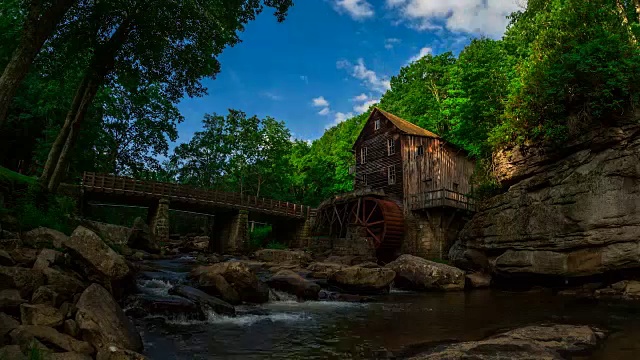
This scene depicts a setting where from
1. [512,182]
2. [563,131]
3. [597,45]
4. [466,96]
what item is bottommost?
[512,182]

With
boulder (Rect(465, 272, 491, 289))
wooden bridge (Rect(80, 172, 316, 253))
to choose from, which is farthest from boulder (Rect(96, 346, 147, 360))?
wooden bridge (Rect(80, 172, 316, 253))

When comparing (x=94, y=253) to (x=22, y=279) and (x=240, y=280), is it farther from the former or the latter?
(x=240, y=280)

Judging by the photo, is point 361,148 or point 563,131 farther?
point 361,148

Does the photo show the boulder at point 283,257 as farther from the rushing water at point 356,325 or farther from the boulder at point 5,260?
the boulder at point 5,260

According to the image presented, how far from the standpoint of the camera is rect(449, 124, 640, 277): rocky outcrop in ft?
38.7

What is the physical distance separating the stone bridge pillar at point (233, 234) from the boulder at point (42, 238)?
23.5 m

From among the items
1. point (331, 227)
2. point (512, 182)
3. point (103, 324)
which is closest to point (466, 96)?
point (512, 182)

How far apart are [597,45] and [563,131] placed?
3.26 meters

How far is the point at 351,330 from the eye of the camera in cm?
756

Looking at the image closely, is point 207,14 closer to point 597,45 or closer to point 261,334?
point 261,334

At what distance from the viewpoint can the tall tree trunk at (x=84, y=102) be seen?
11.3 m

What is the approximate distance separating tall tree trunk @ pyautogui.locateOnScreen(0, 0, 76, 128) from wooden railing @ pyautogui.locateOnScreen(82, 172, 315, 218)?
2073 centimetres

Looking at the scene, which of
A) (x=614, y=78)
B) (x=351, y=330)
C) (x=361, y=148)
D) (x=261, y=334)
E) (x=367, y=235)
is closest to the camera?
(x=261, y=334)

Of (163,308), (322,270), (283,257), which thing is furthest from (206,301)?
(283,257)
